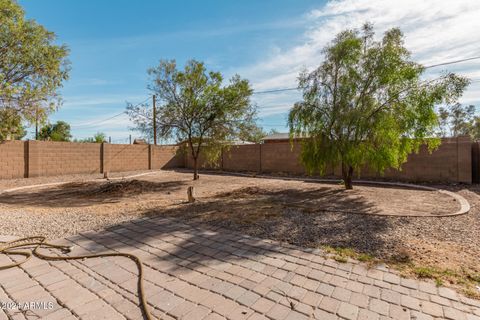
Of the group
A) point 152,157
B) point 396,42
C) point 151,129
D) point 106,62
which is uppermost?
point 106,62

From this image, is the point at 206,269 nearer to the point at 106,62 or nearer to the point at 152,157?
the point at 106,62

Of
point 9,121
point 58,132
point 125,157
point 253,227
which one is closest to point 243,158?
point 125,157

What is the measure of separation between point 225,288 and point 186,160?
18538 millimetres

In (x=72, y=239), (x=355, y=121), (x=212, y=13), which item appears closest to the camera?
(x=72, y=239)

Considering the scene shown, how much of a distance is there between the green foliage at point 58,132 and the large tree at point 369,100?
3124 cm

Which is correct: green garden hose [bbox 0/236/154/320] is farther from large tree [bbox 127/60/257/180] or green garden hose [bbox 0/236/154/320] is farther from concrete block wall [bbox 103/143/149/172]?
concrete block wall [bbox 103/143/149/172]

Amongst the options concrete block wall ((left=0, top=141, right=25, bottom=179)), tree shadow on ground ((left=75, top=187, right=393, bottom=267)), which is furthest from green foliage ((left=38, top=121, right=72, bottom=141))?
tree shadow on ground ((left=75, top=187, right=393, bottom=267))

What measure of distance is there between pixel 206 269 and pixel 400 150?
24.1ft

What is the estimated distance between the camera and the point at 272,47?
11.3 metres

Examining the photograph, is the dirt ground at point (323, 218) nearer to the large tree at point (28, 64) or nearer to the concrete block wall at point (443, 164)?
the concrete block wall at point (443, 164)

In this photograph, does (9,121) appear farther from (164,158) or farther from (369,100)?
(164,158)

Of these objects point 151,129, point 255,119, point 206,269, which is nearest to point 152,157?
point 151,129

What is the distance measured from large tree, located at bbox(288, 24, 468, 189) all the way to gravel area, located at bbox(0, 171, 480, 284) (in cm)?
143

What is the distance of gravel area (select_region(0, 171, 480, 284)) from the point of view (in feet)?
12.2
